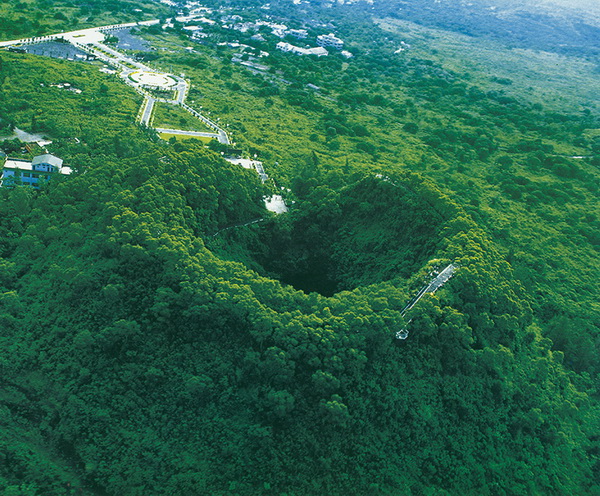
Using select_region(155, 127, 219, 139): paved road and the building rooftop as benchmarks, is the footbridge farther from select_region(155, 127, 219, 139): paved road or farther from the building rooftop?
select_region(155, 127, 219, 139): paved road

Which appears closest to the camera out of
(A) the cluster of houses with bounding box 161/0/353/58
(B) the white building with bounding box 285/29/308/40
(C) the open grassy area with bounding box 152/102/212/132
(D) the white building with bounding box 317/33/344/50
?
(C) the open grassy area with bounding box 152/102/212/132

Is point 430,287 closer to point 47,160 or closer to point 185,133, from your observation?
point 47,160

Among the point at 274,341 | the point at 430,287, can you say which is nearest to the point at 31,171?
the point at 274,341

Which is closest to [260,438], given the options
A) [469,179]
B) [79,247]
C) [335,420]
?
[335,420]

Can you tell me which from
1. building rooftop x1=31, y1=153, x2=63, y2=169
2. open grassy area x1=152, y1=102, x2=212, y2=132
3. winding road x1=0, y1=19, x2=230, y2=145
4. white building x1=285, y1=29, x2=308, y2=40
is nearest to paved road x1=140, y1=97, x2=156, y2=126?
winding road x1=0, y1=19, x2=230, y2=145

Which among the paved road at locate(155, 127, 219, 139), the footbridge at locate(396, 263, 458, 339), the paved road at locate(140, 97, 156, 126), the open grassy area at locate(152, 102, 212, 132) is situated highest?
the footbridge at locate(396, 263, 458, 339)

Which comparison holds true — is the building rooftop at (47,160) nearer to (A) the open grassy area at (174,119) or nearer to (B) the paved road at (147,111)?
(B) the paved road at (147,111)

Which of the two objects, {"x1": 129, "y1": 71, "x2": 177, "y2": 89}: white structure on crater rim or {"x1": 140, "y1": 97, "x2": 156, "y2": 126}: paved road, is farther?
{"x1": 129, "y1": 71, "x2": 177, "y2": 89}: white structure on crater rim
